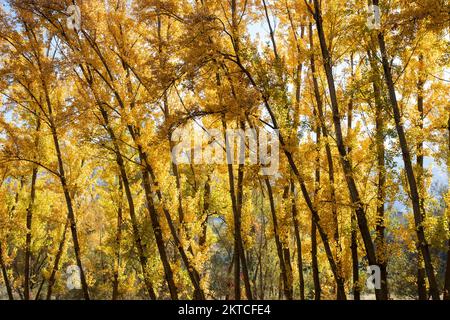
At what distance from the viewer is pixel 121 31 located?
28.8 ft

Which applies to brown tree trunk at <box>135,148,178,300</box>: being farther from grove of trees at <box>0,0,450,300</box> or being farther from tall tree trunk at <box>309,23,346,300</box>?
tall tree trunk at <box>309,23,346,300</box>

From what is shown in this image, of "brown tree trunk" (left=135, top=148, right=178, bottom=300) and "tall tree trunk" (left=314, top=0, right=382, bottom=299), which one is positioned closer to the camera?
"tall tree trunk" (left=314, top=0, right=382, bottom=299)

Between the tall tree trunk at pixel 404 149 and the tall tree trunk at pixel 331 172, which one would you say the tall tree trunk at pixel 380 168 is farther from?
the tall tree trunk at pixel 331 172

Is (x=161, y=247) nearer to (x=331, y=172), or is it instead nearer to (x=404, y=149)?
(x=331, y=172)

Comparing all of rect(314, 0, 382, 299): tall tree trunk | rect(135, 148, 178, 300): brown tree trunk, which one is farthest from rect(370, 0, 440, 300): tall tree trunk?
rect(135, 148, 178, 300): brown tree trunk

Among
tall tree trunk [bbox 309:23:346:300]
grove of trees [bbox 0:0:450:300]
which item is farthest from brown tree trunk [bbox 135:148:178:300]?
tall tree trunk [bbox 309:23:346:300]

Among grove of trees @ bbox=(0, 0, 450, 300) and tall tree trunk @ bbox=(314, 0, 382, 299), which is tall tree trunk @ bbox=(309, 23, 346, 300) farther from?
tall tree trunk @ bbox=(314, 0, 382, 299)

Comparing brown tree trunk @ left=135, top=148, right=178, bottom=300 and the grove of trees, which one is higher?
the grove of trees

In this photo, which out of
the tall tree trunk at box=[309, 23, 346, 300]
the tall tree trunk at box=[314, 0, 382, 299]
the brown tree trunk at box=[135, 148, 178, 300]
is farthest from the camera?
the brown tree trunk at box=[135, 148, 178, 300]

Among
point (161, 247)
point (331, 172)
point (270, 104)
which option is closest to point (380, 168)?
point (331, 172)

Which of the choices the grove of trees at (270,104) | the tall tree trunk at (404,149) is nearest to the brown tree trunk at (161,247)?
the grove of trees at (270,104)

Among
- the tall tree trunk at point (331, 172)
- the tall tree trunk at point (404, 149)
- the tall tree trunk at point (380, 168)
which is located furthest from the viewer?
the tall tree trunk at point (331, 172)

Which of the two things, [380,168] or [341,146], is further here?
[380,168]

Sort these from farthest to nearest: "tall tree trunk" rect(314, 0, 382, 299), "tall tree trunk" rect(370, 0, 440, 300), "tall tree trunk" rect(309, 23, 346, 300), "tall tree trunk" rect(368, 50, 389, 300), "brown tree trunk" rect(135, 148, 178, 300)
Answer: "brown tree trunk" rect(135, 148, 178, 300) < "tall tree trunk" rect(309, 23, 346, 300) < "tall tree trunk" rect(368, 50, 389, 300) < "tall tree trunk" rect(314, 0, 382, 299) < "tall tree trunk" rect(370, 0, 440, 300)
